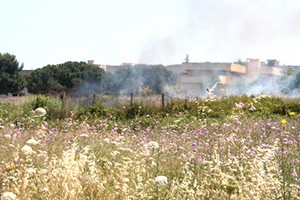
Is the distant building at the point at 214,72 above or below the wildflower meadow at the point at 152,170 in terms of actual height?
above

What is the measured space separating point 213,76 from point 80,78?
67.7 ft

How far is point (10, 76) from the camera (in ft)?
158

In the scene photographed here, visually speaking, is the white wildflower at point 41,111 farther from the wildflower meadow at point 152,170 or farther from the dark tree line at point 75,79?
the dark tree line at point 75,79

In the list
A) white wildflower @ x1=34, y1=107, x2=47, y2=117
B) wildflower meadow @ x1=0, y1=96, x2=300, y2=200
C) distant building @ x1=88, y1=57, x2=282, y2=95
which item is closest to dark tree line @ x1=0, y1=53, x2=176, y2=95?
distant building @ x1=88, y1=57, x2=282, y2=95

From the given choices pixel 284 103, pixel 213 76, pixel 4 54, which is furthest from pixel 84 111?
pixel 213 76

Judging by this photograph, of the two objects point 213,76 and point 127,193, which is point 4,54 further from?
point 127,193

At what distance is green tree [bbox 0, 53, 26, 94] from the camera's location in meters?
47.3

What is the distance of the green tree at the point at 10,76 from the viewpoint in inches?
1864

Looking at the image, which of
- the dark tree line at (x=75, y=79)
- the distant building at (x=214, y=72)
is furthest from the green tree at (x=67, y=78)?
the distant building at (x=214, y=72)

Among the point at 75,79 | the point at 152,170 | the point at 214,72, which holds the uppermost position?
the point at 214,72

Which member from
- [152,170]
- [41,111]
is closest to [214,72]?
[41,111]

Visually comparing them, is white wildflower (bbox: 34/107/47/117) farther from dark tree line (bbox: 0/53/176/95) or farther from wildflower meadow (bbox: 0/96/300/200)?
dark tree line (bbox: 0/53/176/95)

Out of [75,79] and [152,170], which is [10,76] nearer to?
[75,79]

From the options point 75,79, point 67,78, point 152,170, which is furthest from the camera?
point 67,78
